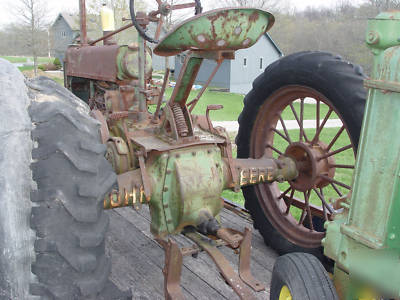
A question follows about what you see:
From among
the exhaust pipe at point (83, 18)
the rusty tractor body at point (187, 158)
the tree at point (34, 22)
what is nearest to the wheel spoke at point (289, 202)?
the rusty tractor body at point (187, 158)

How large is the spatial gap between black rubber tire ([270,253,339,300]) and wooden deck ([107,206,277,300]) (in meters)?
0.72

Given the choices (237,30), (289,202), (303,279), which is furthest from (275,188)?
(237,30)

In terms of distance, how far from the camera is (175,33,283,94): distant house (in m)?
24.0

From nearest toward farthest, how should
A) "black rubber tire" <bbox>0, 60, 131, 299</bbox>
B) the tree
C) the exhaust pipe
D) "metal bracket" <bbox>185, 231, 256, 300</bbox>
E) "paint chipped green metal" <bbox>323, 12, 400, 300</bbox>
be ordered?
"paint chipped green metal" <bbox>323, 12, 400, 300</bbox> < "black rubber tire" <bbox>0, 60, 131, 299</bbox> < "metal bracket" <bbox>185, 231, 256, 300</bbox> < the exhaust pipe < the tree

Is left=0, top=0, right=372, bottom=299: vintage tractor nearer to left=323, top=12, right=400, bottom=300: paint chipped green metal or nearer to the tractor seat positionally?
the tractor seat

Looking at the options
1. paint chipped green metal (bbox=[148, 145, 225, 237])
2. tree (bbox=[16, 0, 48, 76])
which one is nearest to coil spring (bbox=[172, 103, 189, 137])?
paint chipped green metal (bbox=[148, 145, 225, 237])

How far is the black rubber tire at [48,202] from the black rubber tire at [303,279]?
Result: 799 mm

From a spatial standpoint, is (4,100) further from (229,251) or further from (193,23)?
(229,251)

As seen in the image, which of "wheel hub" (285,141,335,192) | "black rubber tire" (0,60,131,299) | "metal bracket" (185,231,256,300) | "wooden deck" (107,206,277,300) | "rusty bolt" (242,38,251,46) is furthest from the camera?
"wheel hub" (285,141,335,192)

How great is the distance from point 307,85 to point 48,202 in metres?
1.79

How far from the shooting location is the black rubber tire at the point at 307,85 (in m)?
2.43

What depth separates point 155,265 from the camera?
2.89 metres

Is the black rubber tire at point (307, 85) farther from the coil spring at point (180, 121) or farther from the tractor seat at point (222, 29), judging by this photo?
the coil spring at point (180, 121)

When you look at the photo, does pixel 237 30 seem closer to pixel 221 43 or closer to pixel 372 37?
pixel 221 43
